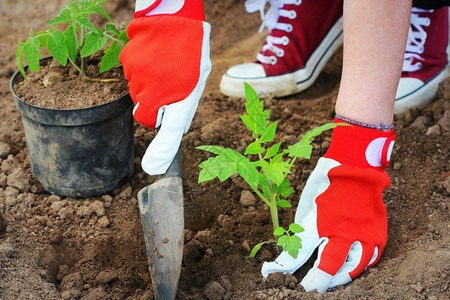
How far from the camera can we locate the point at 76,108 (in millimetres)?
1826

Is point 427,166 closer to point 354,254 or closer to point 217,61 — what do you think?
point 354,254

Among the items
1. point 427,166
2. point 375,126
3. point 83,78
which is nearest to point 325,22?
point 427,166

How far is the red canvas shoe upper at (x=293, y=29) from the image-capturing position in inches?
103

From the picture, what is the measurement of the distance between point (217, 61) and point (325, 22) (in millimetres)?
673

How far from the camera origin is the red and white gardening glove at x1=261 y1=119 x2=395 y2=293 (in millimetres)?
1670

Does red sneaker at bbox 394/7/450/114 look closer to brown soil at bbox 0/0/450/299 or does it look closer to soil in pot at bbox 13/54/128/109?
brown soil at bbox 0/0/450/299

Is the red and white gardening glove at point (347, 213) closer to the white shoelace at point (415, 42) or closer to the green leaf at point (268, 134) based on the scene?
the green leaf at point (268, 134)

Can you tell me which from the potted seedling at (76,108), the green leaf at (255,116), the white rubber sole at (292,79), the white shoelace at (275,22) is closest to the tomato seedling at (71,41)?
the potted seedling at (76,108)

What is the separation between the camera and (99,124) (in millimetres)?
1893

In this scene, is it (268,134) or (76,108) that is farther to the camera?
(76,108)

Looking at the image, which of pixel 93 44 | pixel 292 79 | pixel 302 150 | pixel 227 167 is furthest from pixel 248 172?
pixel 292 79

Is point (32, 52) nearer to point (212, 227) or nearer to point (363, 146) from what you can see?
point (212, 227)

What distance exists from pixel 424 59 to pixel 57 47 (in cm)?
167

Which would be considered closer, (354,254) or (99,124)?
(354,254)
